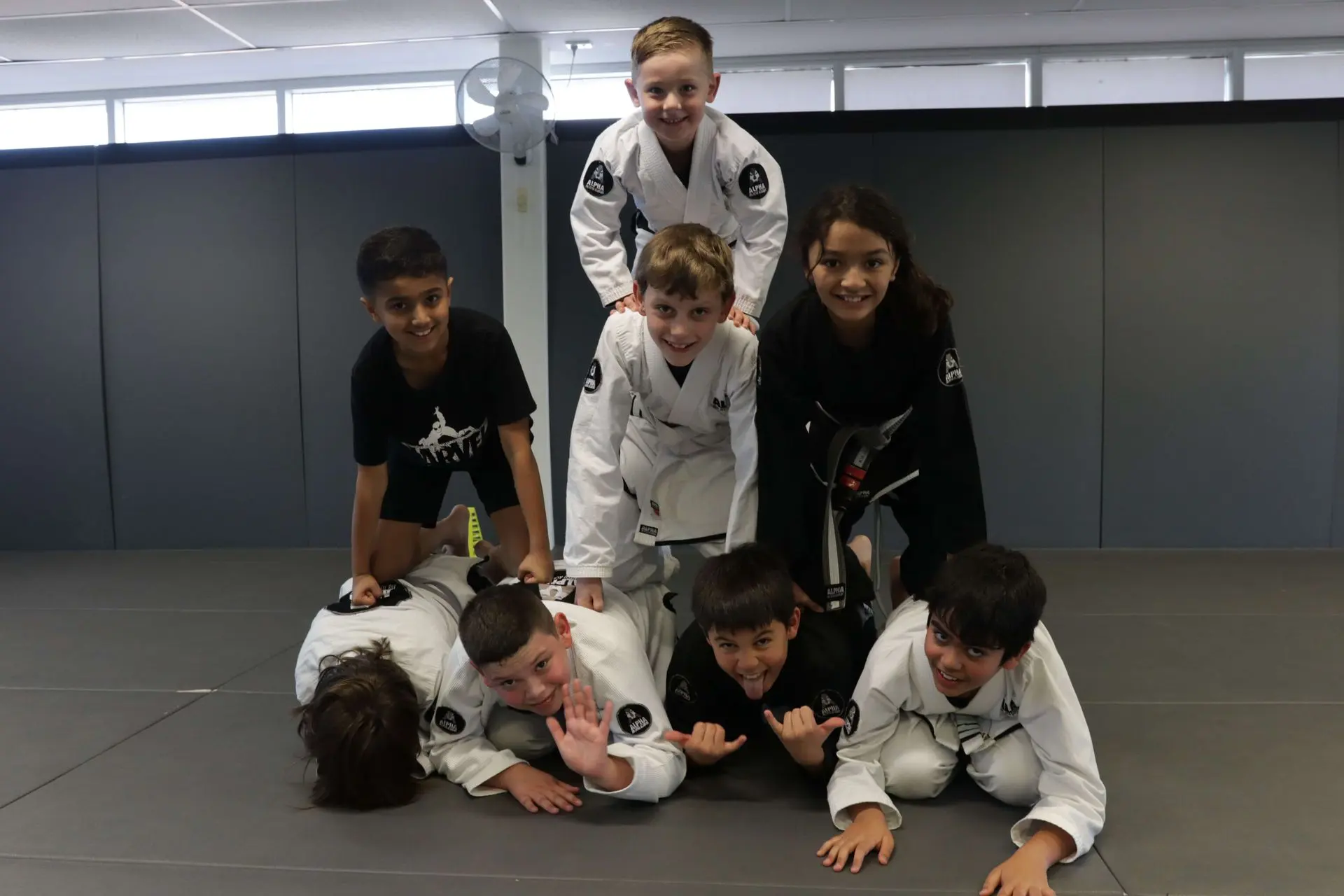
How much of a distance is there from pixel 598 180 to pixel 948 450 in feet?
4.55

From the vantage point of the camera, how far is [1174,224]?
5496 mm

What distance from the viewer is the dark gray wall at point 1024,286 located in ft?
18.1

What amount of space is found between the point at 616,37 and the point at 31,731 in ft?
14.6

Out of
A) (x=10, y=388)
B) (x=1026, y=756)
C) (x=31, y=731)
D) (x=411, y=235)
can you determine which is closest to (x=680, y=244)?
(x=411, y=235)

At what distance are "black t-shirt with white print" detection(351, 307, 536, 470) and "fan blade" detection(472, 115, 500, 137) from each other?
2.58 metres

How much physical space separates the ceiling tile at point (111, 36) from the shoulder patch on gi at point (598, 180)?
3332 millimetres

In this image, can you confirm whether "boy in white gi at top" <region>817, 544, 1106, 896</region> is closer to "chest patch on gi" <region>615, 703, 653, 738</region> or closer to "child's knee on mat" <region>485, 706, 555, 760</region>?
"chest patch on gi" <region>615, 703, 653, 738</region>

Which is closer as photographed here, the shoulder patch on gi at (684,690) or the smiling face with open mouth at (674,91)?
the shoulder patch on gi at (684,690)

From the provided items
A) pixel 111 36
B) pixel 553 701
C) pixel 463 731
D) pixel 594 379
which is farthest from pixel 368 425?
pixel 111 36

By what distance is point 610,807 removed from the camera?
2.12 meters

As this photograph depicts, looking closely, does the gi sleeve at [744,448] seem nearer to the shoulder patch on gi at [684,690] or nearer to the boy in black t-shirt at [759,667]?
the boy in black t-shirt at [759,667]

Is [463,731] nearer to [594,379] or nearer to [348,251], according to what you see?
[594,379]

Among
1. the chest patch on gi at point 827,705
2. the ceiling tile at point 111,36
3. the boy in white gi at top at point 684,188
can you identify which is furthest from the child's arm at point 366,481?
the ceiling tile at point 111,36

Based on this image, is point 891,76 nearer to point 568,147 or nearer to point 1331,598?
point 568,147
